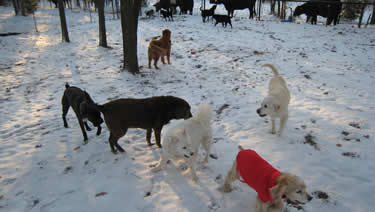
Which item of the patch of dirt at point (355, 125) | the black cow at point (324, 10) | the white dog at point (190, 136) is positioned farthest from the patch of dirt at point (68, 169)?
the black cow at point (324, 10)

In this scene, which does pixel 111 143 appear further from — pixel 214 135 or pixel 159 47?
pixel 159 47

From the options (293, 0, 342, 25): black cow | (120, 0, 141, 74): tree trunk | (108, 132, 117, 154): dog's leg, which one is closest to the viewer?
(108, 132, 117, 154): dog's leg

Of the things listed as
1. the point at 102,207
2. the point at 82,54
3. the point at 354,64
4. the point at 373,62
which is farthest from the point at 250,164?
the point at 82,54

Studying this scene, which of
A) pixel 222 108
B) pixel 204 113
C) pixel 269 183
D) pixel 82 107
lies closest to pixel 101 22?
pixel 82 107

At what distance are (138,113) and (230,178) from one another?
1964 mm

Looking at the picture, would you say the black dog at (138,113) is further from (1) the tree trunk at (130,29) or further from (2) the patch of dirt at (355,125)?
(1) the tree trunk at (130,29)

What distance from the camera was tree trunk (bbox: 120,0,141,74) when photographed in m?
6.93

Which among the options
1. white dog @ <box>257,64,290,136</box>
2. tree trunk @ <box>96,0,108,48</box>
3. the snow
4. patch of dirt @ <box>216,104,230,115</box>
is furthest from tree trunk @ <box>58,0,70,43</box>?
Result: white dog @ <box>257,64,290,136</box>

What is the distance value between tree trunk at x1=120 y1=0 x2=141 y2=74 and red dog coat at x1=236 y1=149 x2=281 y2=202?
667cm

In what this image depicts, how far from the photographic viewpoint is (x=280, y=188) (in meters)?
1.87

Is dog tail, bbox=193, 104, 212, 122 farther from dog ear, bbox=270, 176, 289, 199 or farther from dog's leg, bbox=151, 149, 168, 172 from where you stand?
dog ear, bbox=270, 176, 289, 199

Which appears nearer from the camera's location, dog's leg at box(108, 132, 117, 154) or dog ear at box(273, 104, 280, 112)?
dog ear at box(273, 104, 280, 112)

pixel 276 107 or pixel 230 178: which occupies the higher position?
pixel 276 107

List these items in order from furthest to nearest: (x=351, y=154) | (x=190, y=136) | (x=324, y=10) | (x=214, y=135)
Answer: (x=324, y=10) < (x=214, y=135) < (x=351, y=154) < (x=190, y=136)
